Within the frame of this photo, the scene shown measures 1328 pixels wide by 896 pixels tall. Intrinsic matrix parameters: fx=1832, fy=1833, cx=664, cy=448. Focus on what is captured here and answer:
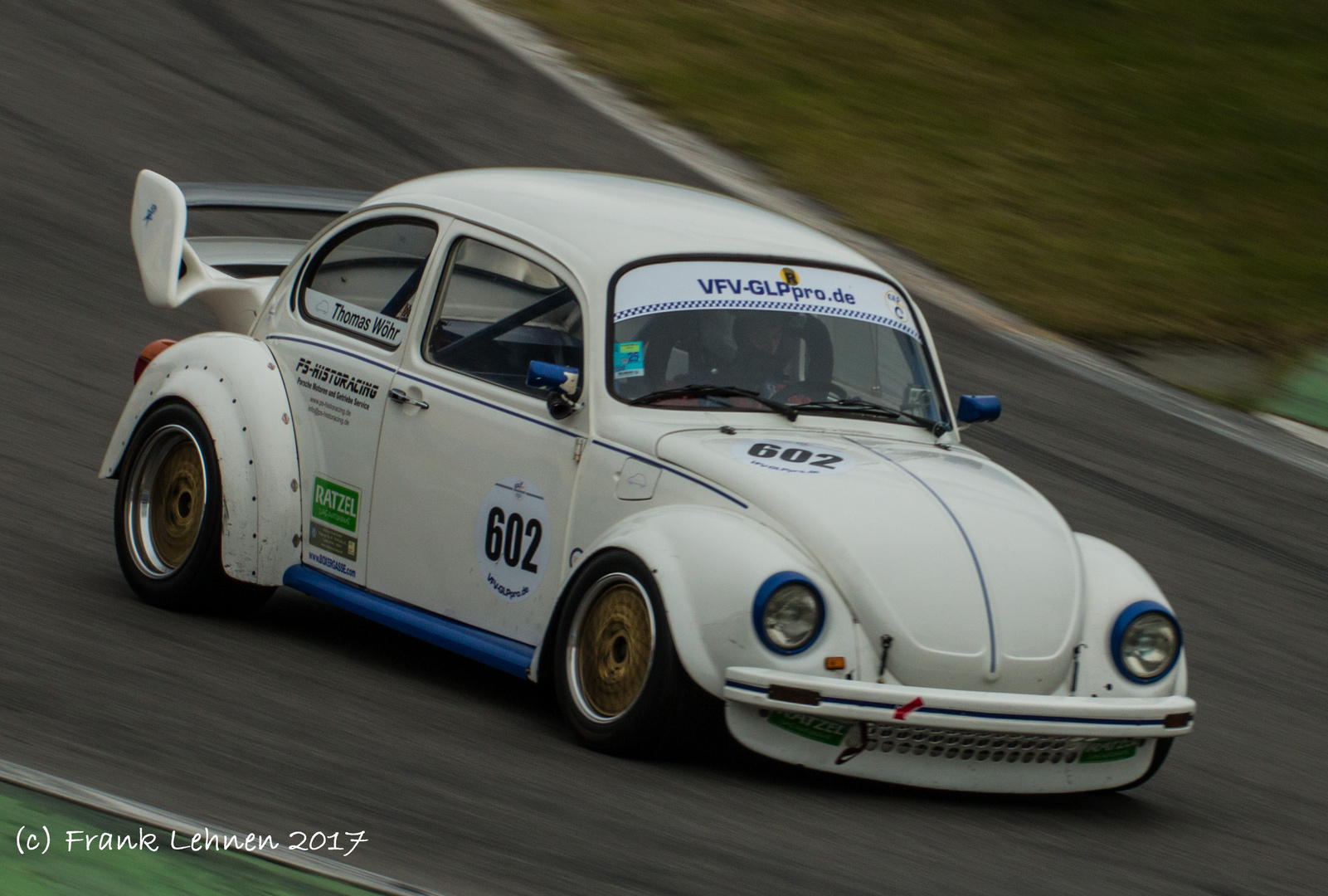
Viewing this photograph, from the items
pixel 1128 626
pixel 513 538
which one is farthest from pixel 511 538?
pixel 1128 626

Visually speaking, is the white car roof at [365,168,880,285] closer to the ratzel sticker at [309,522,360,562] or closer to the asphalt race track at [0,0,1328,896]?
the ratzel sticker at [309,522,360,562]

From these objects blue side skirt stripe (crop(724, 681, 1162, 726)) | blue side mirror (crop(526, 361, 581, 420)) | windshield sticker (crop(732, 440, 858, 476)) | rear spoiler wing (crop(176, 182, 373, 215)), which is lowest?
blue side skirt stripe (crop(724, 681, 1162, 726))

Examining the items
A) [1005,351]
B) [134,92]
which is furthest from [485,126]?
[1005,351]

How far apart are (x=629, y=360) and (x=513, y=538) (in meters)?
0.72

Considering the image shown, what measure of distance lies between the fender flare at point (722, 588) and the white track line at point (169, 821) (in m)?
1.35

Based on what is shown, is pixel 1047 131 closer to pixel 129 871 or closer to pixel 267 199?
pixel 267 199

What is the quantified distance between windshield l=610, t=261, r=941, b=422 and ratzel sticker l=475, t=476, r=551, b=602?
482 millimetres

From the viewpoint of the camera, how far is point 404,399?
21.5ft

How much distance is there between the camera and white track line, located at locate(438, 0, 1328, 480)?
1196cm

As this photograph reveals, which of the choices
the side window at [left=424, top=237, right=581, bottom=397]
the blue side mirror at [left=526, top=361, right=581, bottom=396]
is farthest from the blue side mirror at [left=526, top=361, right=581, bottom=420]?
the side window at [left=424, top=237, right=581, bottom=397]

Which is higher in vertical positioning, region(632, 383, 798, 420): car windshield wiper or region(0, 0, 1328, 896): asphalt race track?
region(632, 383, 798, 420): car windshield wiper

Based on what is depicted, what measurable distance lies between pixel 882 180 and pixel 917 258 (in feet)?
5.39

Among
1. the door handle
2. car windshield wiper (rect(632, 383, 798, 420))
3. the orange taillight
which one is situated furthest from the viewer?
the orange taillight

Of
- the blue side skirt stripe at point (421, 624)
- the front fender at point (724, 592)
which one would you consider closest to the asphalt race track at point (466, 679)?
the blue side skirt stripe at point (421, 624)
